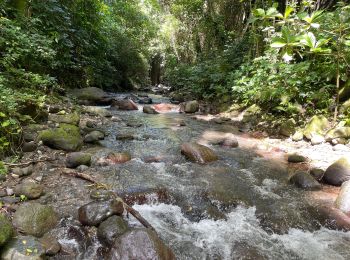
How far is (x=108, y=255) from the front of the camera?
8.94ft

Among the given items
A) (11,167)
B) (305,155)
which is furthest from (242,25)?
(11,167)

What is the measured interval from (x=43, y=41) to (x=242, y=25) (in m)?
10.5

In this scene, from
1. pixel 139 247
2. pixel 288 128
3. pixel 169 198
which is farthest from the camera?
pixel 288 128

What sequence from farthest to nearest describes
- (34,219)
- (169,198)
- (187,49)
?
(187,49)
(169,198)
(34,219)

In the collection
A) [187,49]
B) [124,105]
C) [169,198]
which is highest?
[187,49]

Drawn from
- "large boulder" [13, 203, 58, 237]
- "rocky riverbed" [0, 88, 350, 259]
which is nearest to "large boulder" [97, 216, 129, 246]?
"rocky riverbed" [0, 88, 350, 259]

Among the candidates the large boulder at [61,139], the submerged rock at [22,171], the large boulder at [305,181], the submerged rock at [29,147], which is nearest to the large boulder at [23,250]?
the submerged rock at [22,171]

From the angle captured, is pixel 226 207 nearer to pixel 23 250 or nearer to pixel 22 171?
pixel 23 250

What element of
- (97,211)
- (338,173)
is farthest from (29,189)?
(338,173)

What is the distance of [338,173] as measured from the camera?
4457mm

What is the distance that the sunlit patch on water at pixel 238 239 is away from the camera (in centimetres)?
302

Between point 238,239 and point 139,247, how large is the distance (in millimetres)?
1194

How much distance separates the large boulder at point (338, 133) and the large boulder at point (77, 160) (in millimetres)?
4774

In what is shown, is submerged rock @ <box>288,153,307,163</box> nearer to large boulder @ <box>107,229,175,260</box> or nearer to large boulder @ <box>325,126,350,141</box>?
large boulder @ <box>325,126,350,141</box>
